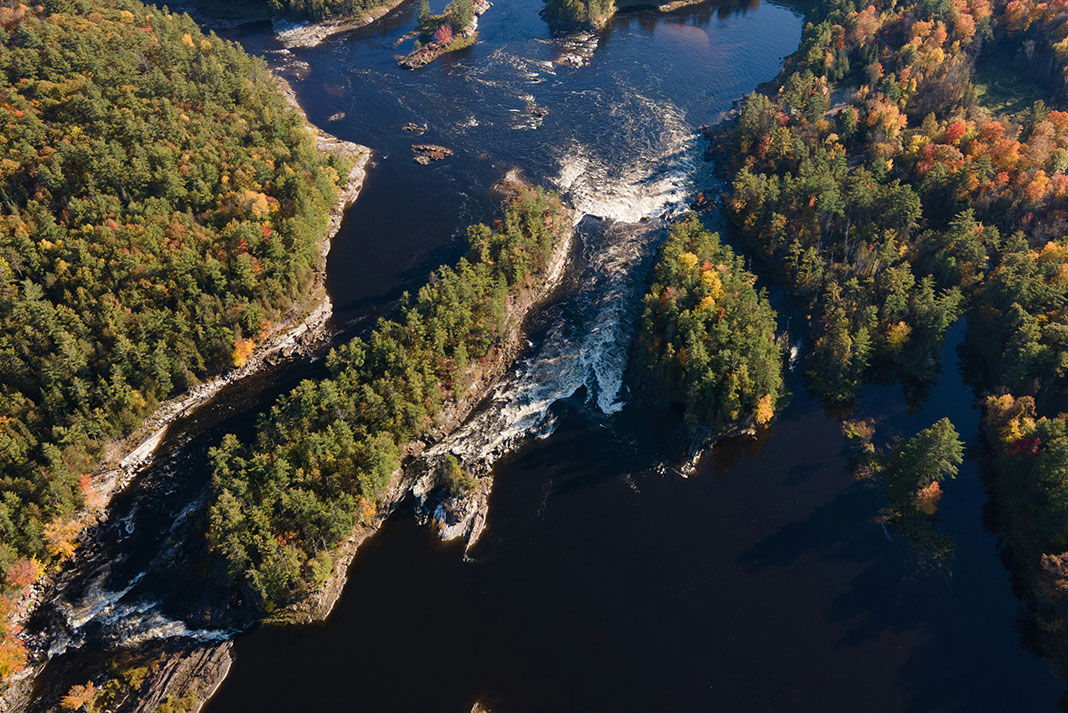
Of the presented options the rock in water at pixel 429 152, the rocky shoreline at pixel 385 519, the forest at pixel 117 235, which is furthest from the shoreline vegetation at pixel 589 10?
the rocky shoreline at pixel 385 519

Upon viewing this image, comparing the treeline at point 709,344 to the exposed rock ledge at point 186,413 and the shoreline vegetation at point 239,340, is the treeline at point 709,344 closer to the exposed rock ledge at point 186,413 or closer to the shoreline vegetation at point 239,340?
the exposed rock ledge at point 186,413

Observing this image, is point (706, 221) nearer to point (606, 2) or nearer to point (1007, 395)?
point (1007, 395)

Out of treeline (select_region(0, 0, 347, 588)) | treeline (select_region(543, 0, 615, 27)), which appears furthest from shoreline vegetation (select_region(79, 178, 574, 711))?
treeline (select_region(543, 0, 615, 27))

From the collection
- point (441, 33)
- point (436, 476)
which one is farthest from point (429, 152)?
point (436, 476)

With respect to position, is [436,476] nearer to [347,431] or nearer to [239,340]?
[347,431]

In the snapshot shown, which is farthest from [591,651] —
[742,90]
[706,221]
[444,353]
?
[742,90]

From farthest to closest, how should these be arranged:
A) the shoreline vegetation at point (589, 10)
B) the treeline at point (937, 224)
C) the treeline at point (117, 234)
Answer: the shoreline vegetation at point (589, 10), the treeline at point (117, 234), the treeline at point (937, 224)

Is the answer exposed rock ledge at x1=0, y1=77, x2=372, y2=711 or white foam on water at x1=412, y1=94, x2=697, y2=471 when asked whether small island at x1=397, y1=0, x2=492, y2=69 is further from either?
exposed rock ledge at x1=0, y1=77, x2=372, y2=711
